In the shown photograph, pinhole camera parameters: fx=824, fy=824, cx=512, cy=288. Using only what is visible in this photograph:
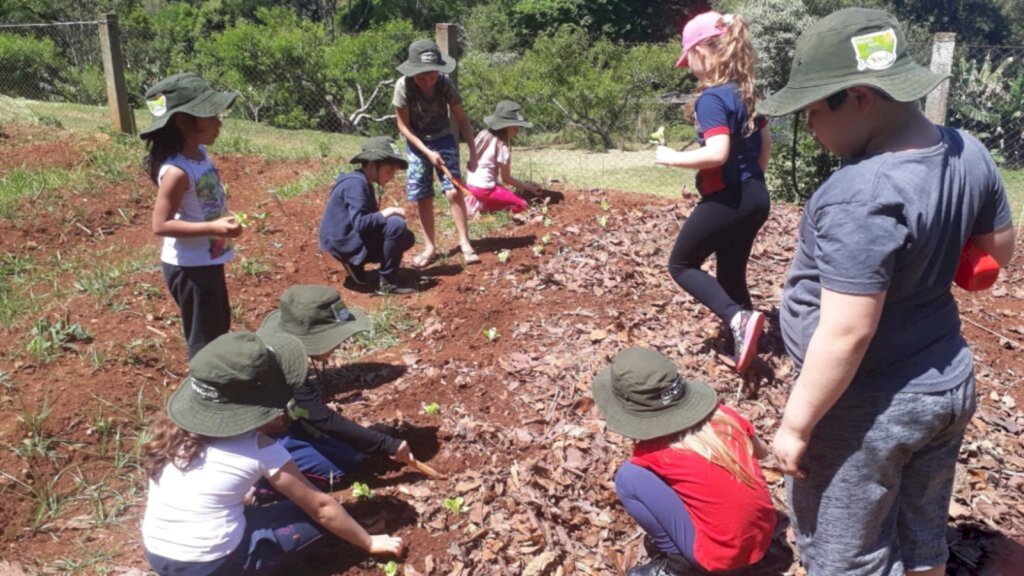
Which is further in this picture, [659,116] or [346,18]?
[346,18]

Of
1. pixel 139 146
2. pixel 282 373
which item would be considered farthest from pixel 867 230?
pixel 139 146

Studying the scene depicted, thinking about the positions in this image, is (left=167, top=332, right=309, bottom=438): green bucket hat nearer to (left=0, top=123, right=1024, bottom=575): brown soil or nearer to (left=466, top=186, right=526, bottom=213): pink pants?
(left=0, top=123, right=1024, bottom=575): brown soil

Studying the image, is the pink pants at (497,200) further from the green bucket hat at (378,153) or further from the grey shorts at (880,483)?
the grey shorts at (880,483)

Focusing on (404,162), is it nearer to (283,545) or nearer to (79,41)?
(283,545)

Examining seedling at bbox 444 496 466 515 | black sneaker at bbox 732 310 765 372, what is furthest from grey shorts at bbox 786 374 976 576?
black sneaker at bbox 732 310 765 372

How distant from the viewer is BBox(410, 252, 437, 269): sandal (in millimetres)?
6090

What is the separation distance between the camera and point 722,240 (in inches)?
149

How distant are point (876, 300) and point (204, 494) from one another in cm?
209

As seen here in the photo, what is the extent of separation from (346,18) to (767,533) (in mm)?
36379

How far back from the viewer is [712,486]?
101 inches

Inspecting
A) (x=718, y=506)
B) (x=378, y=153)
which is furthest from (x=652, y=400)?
(x=378, y=153)

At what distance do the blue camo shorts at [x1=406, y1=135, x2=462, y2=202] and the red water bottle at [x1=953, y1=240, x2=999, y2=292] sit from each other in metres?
4.24

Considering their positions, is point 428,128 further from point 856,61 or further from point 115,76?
point 115,76

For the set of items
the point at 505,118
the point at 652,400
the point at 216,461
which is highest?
the point at 652,400
